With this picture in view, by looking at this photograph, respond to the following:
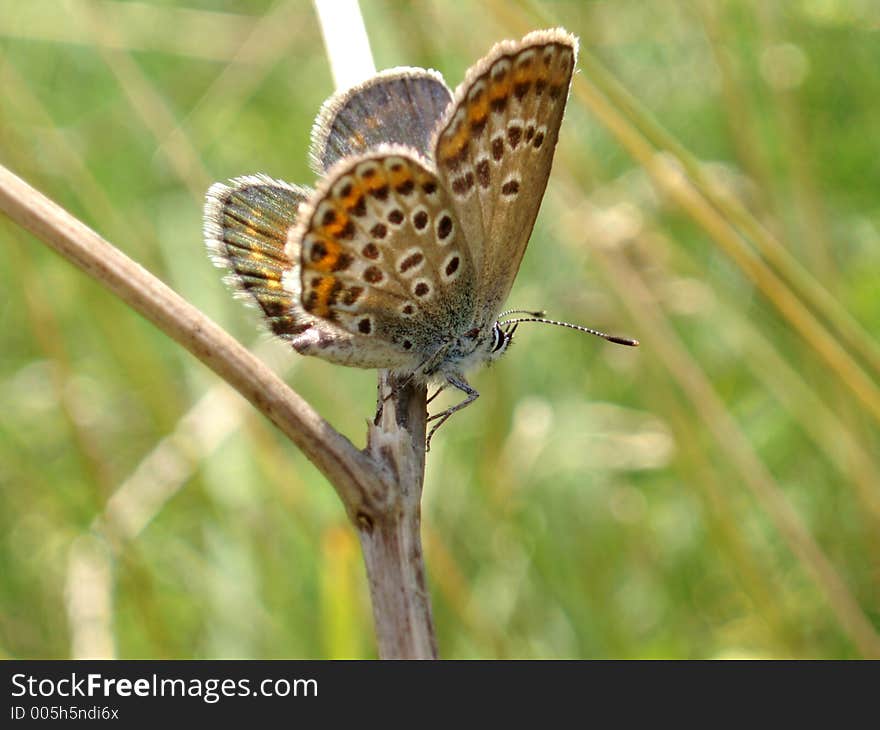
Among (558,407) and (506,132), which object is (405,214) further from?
(558,407)

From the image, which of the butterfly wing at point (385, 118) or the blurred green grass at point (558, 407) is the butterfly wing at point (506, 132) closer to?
the butterfly wing at point (385, 118)

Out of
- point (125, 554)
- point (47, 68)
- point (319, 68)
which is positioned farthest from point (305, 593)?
point (47, 68)

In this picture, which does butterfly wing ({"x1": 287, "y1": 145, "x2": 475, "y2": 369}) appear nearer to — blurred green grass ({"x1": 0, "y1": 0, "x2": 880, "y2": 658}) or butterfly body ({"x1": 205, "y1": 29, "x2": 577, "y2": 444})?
butterfly body ({"x1": 205, "y1": 29, "x2": 577, "y2": 444})

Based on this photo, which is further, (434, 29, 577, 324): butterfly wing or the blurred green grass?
the blurred green grass

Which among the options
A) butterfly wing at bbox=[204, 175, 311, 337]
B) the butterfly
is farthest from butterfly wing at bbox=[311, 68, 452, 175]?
butterfly wing at bbox=[204, 175, 311, 337]

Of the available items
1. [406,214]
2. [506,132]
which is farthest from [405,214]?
[506,132]
